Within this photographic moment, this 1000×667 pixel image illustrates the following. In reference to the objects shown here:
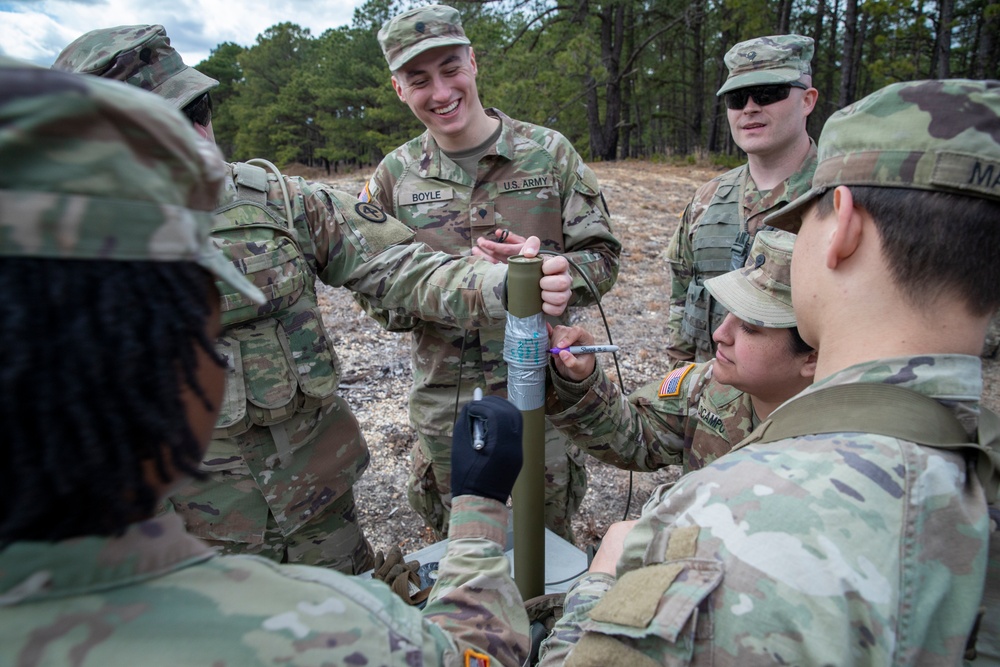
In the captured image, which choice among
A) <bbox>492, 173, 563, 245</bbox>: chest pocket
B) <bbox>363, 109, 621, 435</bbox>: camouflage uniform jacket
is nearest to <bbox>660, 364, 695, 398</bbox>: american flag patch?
<bbox>363, 109, 621, 435</bbox>: camouflage uniform jacket

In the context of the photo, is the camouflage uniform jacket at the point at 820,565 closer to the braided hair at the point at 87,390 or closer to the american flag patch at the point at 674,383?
the braided hair at the point at 87,390

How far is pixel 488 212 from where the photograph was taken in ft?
9.25

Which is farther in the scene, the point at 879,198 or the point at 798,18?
the point at 798,18

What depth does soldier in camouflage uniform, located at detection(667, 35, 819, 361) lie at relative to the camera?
310cm

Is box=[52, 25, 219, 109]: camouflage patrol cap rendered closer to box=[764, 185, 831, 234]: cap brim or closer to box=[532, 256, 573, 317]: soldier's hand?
A: box=[532, 256, 573, 317]: soldier's hand

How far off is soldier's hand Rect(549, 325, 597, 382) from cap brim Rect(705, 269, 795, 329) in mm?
433

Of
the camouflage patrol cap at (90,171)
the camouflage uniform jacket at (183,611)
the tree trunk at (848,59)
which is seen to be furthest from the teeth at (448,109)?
the tree trunk at (848,59)

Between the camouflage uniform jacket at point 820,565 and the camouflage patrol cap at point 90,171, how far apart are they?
852mm

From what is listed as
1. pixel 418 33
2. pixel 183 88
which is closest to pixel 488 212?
pixel 418 33

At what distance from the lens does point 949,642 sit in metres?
0.94

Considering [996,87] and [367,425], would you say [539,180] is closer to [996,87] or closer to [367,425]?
[996,87]

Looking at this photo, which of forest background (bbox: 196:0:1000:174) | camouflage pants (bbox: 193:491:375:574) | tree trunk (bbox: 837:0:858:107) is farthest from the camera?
forest background (bbox: 196:0:1000:174)

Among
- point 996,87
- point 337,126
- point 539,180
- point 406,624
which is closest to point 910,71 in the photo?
point 539,180

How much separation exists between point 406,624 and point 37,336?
60cm
